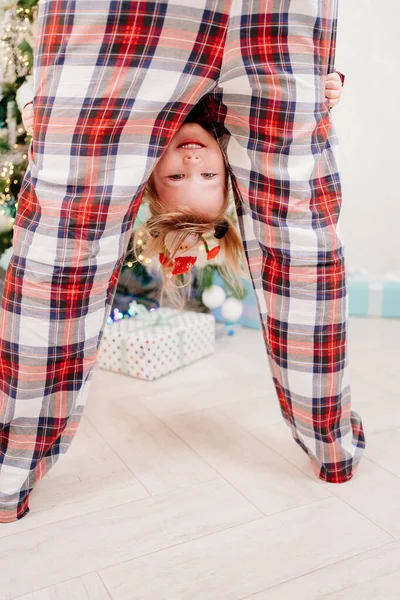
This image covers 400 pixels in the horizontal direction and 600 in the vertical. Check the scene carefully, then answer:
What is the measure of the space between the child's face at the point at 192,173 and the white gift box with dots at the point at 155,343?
650 mm

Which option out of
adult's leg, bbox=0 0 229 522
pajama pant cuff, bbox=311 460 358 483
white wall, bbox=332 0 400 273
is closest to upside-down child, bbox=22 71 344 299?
adult's leg, bbox=0 0 229 522

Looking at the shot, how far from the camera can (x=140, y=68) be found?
0.86 metres

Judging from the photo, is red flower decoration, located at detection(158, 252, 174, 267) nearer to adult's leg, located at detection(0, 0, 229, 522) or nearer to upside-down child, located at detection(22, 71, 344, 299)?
upside-down child, located at detection(22, 71, 344, 299)

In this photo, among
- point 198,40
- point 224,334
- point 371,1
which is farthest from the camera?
point 371,1

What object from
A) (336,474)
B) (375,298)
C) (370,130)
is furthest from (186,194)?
(370,130)

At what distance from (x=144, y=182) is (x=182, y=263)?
1.22 feet

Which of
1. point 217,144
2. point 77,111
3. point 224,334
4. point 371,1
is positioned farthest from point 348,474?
point 371,1

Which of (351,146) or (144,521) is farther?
(351,146)

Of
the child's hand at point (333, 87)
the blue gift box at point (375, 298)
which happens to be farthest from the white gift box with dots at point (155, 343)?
the child's hand at point (333, 87)

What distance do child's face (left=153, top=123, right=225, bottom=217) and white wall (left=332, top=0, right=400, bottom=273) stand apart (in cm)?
165

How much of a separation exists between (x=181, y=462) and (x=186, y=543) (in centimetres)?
30

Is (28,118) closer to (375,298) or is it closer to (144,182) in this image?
(144,182)

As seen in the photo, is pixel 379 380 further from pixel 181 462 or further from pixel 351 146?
pixel 351 146

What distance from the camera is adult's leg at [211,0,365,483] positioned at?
35.1 inches
